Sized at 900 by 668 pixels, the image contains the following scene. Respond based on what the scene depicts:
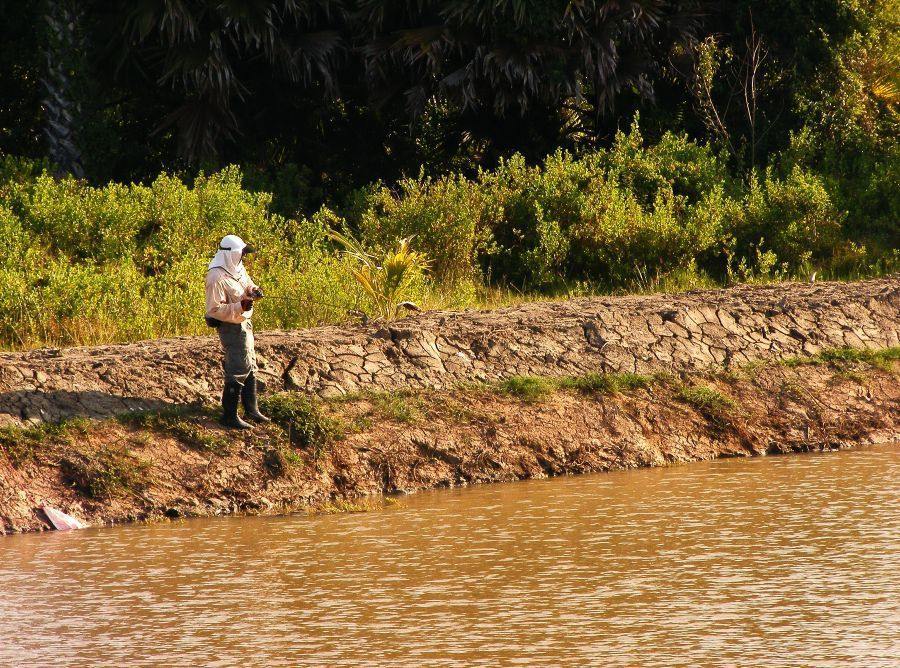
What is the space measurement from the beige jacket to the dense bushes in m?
2.59

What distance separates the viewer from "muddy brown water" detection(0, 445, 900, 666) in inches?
236

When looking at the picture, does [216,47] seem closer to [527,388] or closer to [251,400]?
[527,388]

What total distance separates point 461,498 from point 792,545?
2.83 m

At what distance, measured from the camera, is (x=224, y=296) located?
33.3ft

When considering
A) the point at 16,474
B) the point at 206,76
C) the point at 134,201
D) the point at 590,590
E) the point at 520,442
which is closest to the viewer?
the point at 590,590

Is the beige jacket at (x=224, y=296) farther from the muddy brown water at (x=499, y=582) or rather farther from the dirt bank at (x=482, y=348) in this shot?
the muddy brown water at (x=499, y=582)

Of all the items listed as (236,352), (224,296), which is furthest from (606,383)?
(224,296)

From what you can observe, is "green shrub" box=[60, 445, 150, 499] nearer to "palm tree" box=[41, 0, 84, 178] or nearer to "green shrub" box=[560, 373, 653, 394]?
"green shrub" box=[560, 373, 653, 394]

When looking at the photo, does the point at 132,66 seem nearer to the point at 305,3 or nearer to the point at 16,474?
the point at 305,3

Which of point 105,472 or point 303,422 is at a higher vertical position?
point 303,422

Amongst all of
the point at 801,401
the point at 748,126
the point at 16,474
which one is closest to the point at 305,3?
the point at 748,126

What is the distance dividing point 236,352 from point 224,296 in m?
Answer: 0.42

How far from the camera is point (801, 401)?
12.5m

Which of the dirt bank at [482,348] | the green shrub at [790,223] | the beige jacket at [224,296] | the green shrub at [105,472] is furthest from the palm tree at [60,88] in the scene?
the green shrub at [105,472]
